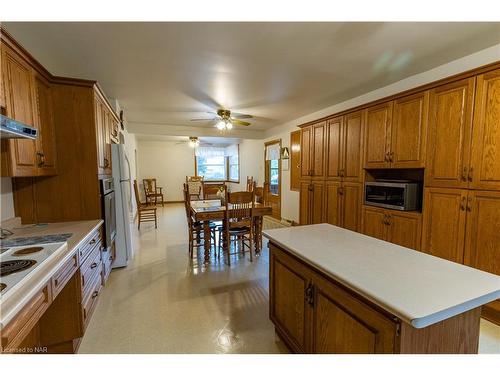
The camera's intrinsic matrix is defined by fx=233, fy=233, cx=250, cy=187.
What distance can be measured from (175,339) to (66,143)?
6.65 feet

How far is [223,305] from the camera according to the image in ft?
7.51

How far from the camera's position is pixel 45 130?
204 centimetres

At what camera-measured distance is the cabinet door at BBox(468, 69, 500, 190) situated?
185 centimetres

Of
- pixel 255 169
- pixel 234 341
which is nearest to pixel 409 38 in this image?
pixel 234 341

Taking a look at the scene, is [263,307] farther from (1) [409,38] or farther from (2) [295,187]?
(2) [295,187]

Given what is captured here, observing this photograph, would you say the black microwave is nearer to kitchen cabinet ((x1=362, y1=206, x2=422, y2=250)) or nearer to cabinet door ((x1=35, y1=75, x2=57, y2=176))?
kitchen cabinet ((x1=362, y1=206, x2=422, y2=250))

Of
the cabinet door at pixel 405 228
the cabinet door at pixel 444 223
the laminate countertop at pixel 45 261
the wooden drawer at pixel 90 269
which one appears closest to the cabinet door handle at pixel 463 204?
the cabinet door at pixel 444 223

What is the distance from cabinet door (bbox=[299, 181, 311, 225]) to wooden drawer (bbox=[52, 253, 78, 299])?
10.4 feet

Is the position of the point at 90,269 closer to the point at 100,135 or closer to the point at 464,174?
the point at 100,135

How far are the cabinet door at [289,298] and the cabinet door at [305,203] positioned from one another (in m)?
2.25

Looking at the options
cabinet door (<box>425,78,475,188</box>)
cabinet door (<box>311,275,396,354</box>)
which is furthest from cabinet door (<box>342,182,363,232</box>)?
cabinet door (<box>311,275,396,354</box>)

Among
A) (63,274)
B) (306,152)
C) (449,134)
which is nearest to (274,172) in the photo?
(306,152)

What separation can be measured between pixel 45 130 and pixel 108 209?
37.3 inches
